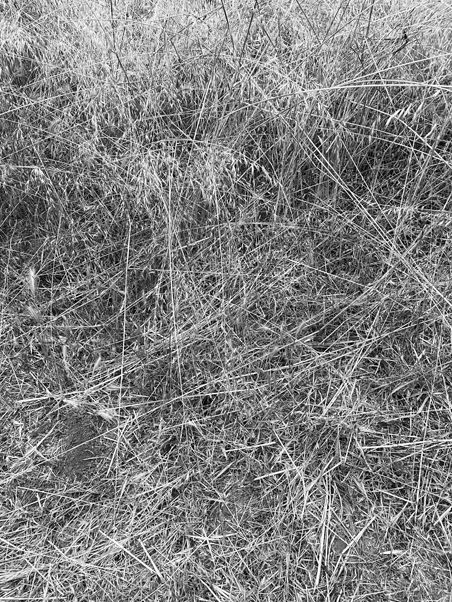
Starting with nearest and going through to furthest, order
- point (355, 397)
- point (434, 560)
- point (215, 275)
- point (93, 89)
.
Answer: point (434, 560), point (355, 397), point (215, 275), point (93, 89)

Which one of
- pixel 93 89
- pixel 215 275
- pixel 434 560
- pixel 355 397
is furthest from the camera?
pixel 93 89

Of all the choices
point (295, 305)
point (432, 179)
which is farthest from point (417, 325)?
point (432, 179)

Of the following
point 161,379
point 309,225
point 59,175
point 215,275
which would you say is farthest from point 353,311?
point 59,175

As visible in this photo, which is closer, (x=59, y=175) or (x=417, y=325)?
(x=417, y=325)

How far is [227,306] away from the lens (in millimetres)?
1255

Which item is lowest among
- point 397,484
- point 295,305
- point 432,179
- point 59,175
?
point 397,484

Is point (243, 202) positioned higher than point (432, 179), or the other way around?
point (432, 179)

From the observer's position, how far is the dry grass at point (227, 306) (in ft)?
3.51

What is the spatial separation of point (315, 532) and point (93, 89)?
121cm

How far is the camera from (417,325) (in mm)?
1220

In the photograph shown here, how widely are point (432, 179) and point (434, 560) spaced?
2.85 feet

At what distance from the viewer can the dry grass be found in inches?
42.2

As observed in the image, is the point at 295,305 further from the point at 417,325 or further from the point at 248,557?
the point at 248,557

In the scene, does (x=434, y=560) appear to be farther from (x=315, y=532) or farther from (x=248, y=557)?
(x=248, y=557)
